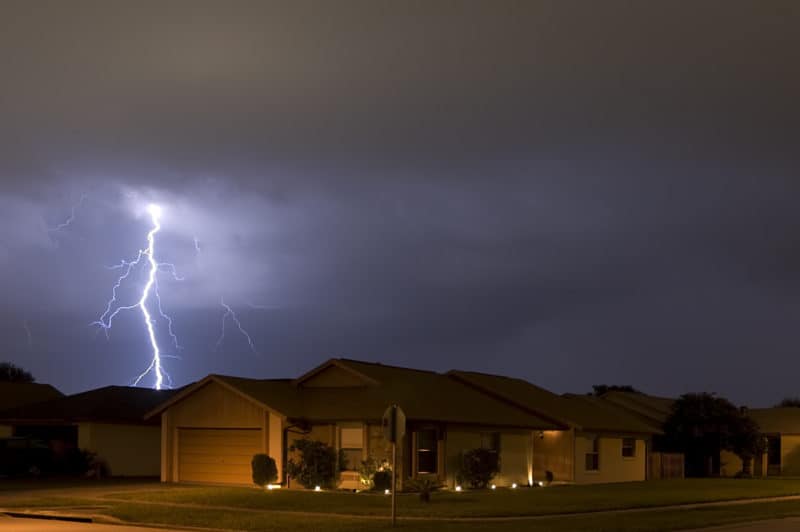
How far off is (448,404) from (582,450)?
8906 mm

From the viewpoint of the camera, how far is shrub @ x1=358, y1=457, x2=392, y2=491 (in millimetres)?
38031

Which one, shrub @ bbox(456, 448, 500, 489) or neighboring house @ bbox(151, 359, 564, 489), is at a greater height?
neighboring house @ bbox(151, 359, 564, 489)

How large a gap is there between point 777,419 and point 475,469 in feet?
107

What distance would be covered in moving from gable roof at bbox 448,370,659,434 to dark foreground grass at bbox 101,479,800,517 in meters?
5.46

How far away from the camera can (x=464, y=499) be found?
113 ft

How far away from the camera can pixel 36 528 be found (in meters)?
24.3

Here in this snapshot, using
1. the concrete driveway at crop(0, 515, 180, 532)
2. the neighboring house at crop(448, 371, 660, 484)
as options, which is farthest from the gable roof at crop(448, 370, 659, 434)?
the concrete driveway at crop(0, 515, 180, 532)

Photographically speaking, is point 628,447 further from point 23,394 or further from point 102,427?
point 23,394

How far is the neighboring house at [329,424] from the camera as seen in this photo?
39.6 m

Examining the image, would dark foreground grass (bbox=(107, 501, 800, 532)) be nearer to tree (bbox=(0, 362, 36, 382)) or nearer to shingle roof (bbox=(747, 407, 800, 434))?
shingle roof (bbox=(747, 407, 800, 434))

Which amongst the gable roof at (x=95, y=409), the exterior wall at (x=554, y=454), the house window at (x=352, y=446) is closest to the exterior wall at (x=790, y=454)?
the exterior wall at (x=554, y=454)

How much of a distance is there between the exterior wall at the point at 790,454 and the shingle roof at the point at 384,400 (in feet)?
77.5

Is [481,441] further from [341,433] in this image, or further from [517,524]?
[517,524]

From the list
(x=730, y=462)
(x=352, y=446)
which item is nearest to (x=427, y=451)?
(x=352, y=446)
